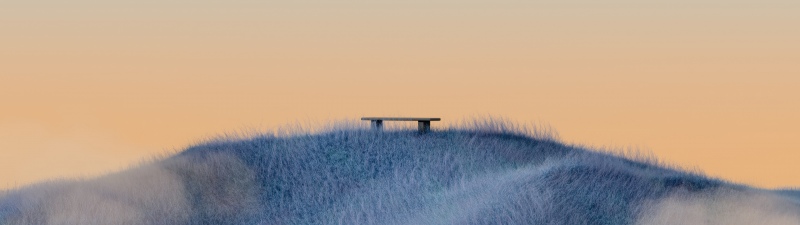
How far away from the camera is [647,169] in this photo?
15.8 meters

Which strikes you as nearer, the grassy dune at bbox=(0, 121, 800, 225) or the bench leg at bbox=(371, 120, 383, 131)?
the grassy dune at bbox=(0, 121, 800, 225)

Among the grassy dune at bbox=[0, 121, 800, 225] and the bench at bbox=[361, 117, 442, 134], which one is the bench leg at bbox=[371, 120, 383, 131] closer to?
the bench at bbox=[361, 117, 442, 134]

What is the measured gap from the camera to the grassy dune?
12.2 meters

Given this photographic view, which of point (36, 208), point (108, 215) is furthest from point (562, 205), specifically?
point (36, 208)

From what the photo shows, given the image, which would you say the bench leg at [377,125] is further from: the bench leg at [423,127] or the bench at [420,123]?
the bench leg at [423,127]

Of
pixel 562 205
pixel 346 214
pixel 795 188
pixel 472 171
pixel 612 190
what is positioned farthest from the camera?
pixel 795 188

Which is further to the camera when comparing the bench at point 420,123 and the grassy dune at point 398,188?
the bench at point 420,123

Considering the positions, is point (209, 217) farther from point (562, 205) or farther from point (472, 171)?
point (562, 205)

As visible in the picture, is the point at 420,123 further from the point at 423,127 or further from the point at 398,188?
the point at 398,188

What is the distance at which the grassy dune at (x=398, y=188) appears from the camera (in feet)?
40.1

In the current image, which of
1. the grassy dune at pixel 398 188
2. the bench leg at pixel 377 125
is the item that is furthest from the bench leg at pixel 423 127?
the bench leg at pixel 377 125

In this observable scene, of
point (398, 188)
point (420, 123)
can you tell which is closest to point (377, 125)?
point (420, 123)

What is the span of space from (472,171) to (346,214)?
2.66 metres

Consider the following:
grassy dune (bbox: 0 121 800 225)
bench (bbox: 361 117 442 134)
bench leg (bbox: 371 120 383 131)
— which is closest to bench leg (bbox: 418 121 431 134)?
bench (bbox: 361 117 442 134)
